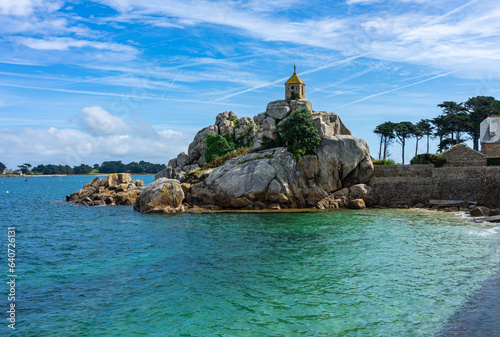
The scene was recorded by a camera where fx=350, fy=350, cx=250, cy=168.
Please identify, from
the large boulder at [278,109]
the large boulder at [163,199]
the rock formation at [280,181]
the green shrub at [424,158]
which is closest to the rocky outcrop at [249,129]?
the large boulder at [278,109]

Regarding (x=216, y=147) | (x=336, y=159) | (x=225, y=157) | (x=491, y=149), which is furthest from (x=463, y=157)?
(x=216, y=147)

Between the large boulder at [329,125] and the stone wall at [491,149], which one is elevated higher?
the large boulder at [329,125]

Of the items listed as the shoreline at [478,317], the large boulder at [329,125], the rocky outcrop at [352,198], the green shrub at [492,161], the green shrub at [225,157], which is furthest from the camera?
the green shrub at [225,157]

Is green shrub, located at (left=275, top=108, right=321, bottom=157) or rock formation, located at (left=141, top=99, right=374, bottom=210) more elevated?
green shrub, located at (left=275, top=108, right=321, bottom=157)

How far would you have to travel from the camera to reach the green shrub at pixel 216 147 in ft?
202

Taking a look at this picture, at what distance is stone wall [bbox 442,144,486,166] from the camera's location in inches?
1960

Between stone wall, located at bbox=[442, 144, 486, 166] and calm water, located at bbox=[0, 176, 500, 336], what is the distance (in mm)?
19789

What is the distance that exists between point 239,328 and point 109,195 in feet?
166

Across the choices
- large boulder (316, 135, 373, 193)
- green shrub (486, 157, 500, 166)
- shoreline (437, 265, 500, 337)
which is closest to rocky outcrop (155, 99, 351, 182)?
large boulder (316, 135, 373, 193)

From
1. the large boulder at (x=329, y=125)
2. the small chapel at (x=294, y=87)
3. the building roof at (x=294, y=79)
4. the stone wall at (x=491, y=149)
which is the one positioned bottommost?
the stone wall at (x=491, y=149)

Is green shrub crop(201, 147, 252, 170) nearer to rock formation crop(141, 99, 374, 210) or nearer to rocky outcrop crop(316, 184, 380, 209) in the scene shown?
rock formation crop(141, 99, 374, 210)

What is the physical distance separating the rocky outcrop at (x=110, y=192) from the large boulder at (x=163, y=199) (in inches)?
407

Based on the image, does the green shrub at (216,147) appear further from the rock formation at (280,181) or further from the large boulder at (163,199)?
the large boulder at (163,199)

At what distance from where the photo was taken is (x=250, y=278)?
18.7 m
